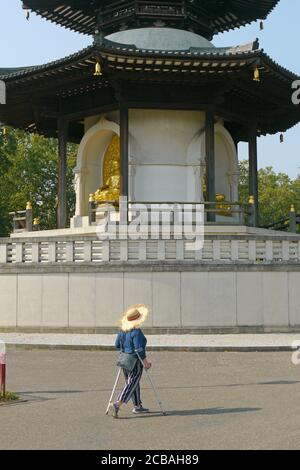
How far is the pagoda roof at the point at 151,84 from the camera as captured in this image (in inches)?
864

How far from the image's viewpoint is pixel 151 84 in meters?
24.7

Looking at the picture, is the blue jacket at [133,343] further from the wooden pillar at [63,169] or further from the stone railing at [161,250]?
the wooden pillar at [63,169]

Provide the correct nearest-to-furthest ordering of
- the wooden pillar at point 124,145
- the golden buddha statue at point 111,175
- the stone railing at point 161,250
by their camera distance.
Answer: the stone railing at point 161,250, the wooden pillar at point 124,145, the golden buddha statue at point 111,175

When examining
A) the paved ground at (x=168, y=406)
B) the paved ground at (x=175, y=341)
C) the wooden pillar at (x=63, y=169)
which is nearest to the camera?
the paved ground at (x=168, y=406)

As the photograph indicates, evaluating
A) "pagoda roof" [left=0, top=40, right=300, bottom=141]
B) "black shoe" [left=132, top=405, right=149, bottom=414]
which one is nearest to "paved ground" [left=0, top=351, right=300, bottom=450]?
"black shoe" [left=132, top=405, right=149, bottom=414]

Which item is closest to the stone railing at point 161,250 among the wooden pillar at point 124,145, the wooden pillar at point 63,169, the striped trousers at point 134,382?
the wooden pillar at point 124,145

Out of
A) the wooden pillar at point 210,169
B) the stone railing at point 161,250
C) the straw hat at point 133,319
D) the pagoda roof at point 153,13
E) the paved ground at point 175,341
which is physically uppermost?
the pagoda roof at point 153,13

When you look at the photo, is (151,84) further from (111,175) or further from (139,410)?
(139,410)

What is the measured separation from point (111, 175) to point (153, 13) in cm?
659

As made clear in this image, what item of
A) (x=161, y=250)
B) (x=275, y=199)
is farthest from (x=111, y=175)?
(x=275, y=199)

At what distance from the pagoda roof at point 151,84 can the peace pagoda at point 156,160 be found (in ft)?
0.18

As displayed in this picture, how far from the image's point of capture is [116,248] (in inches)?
840
